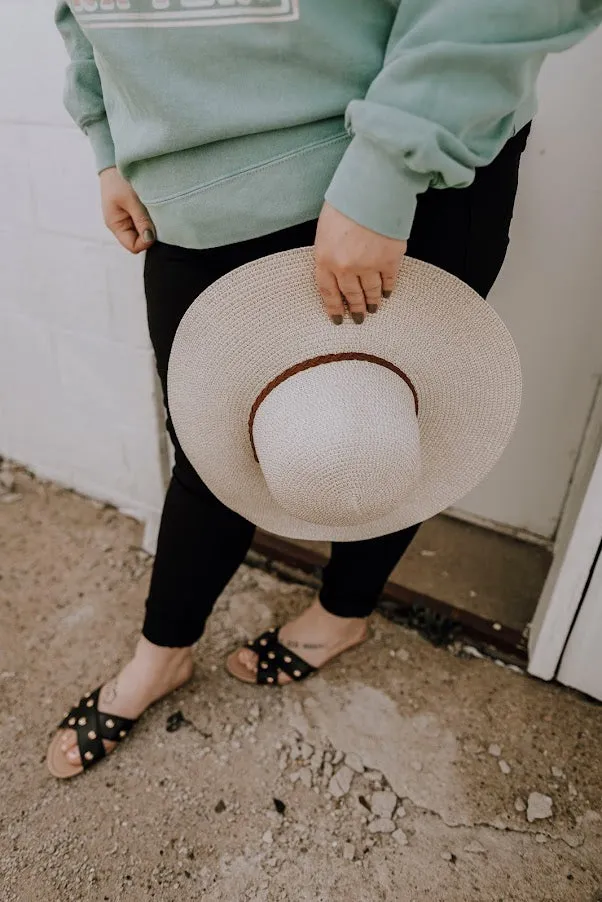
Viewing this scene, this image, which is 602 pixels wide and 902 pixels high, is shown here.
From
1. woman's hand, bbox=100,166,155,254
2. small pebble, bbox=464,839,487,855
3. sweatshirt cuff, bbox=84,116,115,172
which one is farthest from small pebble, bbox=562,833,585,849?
sweatshirt cuff, bbox=84,116,115,172

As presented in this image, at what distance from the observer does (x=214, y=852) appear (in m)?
0.99

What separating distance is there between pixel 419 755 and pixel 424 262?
2.77 feet

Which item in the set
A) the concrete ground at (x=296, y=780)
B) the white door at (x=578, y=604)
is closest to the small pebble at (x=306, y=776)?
the concrete ground at (x=296, y=780)

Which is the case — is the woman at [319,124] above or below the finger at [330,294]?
above

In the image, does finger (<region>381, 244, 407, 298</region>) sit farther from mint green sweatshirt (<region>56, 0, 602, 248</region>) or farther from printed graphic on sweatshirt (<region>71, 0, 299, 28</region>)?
printed graphic on sweatshirt (<region>71, 0, 299, 28</region>)

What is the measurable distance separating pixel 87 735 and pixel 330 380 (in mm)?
765

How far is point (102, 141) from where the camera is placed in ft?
2.86

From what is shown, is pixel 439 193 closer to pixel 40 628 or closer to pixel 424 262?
pixel 424 262

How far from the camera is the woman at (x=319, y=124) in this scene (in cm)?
57

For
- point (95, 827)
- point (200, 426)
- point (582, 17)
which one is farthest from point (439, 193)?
point (95, 827)

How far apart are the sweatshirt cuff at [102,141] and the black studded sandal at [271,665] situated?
865 mm

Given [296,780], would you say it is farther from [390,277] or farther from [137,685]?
[390,277]

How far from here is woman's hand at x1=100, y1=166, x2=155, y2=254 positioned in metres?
0.86

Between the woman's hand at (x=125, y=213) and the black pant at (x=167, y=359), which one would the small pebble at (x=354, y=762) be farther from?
the woman's hand at (x=125, y=213)
